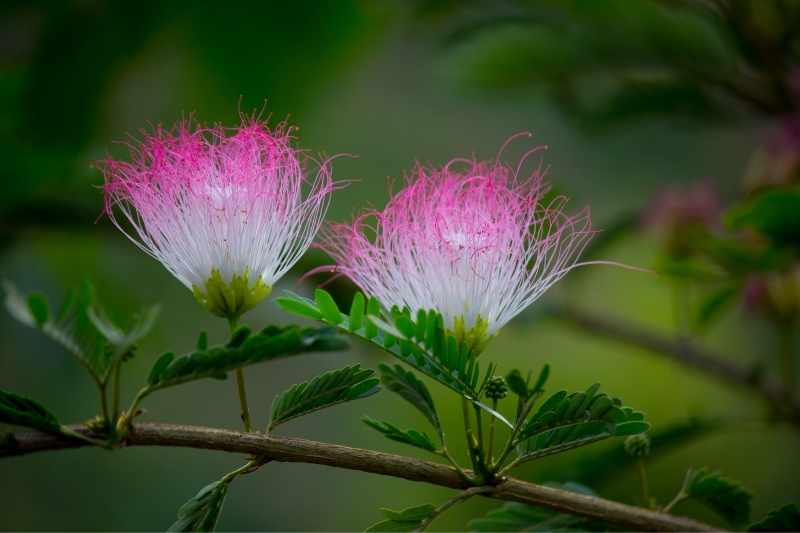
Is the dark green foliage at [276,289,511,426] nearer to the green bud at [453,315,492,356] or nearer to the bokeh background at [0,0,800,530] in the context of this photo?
the green bud at [453,315,492,356]

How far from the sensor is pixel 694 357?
38.0 inches

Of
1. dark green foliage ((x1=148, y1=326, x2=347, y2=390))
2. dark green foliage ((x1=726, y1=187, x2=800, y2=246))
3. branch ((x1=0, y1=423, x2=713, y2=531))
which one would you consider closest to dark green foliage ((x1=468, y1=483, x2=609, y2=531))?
branch ((x1=0, y1=423, x2=713, y2=531))

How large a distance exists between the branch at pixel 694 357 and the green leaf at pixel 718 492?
39 cm

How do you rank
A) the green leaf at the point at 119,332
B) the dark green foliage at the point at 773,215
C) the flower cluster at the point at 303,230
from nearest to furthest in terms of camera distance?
the green leaf at the point at 119,332 → the flower cluster at the point at 303,230 → the dark green foliage at the point at 773,215

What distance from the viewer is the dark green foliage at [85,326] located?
0.32m

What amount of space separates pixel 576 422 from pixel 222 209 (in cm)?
19

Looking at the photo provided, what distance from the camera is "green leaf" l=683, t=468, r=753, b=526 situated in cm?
46

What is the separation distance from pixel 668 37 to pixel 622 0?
0.06 m

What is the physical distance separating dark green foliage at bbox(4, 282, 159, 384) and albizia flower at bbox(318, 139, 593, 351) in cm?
12

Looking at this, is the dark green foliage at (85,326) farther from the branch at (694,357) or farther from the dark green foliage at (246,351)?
the branch at (694,357)

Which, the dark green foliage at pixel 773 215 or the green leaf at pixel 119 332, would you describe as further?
the dark green foliage at pixel 773 215

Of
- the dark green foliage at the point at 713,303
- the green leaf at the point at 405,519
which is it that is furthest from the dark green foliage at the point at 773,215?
the green leaf at the point at 405,519

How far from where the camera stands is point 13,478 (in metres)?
1.62

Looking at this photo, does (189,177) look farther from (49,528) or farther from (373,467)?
(49,528)
